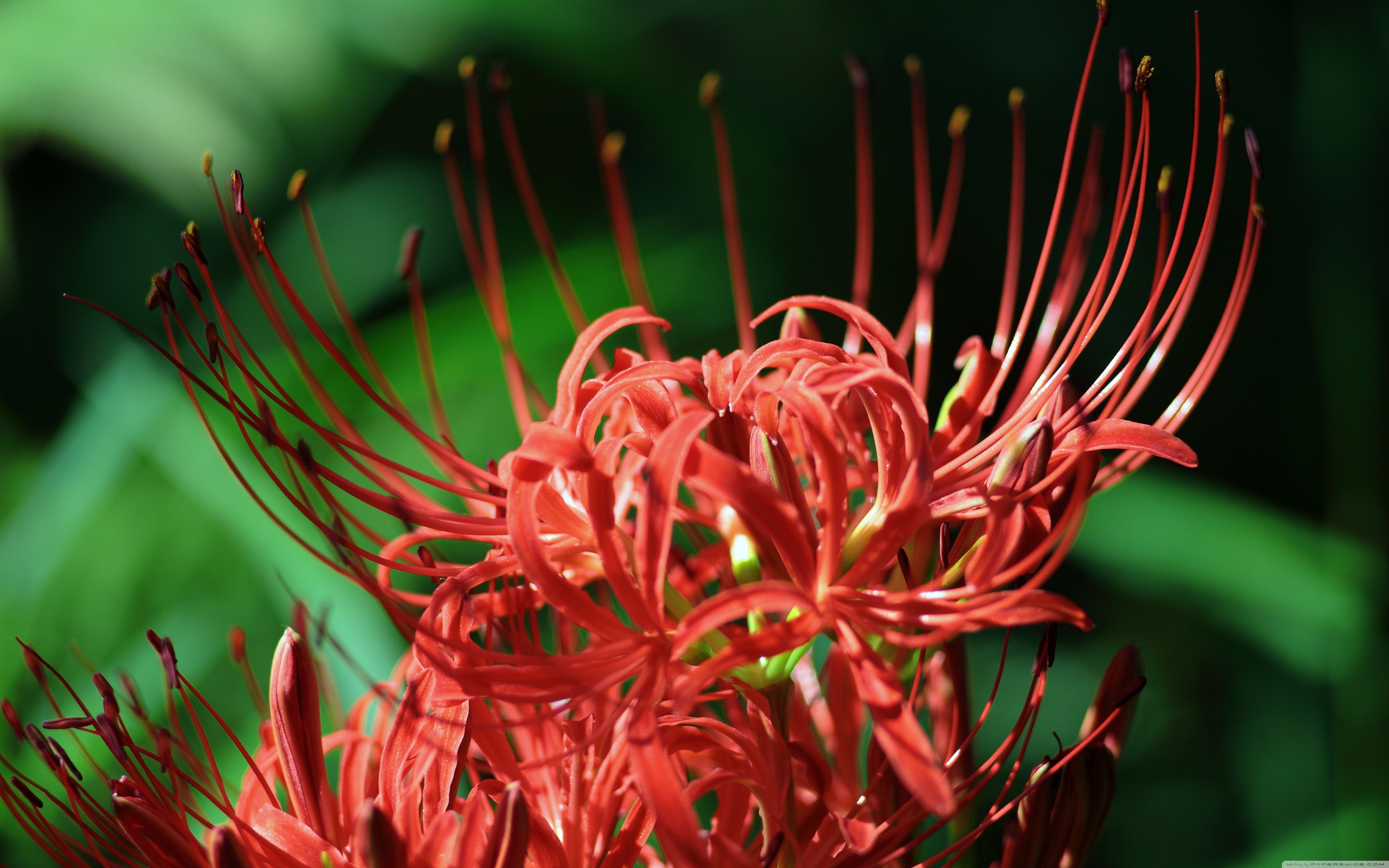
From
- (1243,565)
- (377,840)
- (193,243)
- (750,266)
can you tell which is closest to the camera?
(377,840)

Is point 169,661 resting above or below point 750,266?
below

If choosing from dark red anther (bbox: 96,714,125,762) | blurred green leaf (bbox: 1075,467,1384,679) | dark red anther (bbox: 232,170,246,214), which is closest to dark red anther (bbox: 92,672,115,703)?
dark red anther (bbox: 96,714,125,762)

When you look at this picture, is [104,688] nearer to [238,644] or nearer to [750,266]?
[238,644]

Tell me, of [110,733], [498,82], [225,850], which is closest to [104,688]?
[110,733]

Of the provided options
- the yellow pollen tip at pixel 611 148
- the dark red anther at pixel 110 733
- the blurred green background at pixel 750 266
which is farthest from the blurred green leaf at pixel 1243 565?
the dark red anther at pixel 110 733

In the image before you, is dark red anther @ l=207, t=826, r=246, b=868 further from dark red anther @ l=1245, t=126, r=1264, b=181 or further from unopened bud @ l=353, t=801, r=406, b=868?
dark red anther @ l=1245, t=126, r=1264, b=181

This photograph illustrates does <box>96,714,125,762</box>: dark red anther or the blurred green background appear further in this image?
the blurred green background
